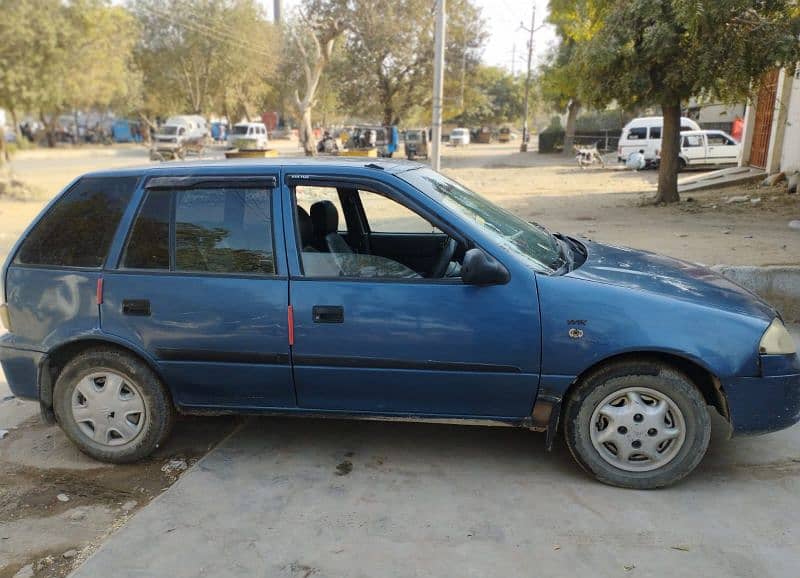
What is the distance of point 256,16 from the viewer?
48625mm

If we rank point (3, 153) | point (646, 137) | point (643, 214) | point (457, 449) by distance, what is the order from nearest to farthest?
point (457, 449), point (643, 214), point (3, 153), point (646, 137)

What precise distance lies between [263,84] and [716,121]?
34439mm

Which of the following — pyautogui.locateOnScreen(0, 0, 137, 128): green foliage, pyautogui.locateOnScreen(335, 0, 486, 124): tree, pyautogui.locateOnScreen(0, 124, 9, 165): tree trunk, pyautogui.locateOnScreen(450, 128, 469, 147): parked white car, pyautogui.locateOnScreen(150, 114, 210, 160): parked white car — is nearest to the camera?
pyautogui.locateOnScreen(0, 0, 137, 128): green foliage

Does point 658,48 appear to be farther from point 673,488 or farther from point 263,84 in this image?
point 263,84

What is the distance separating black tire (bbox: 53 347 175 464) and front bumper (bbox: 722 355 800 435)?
3082 mm

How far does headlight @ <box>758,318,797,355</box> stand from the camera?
10.5 ft

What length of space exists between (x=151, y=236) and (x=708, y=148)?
2494 cm

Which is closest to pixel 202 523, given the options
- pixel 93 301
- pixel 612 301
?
pixel 93 301

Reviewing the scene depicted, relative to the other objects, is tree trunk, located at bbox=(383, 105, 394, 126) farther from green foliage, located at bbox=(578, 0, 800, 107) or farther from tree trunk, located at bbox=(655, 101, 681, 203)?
green foliage, located at bbox=(578, 0, 800, 107)

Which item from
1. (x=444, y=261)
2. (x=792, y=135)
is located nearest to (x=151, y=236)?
(x=444, y=261)

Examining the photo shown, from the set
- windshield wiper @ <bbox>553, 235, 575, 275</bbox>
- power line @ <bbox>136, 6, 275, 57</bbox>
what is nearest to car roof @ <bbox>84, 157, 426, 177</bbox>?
windshield wiper @ <bbox>553, 235, 575, 275</bbox>

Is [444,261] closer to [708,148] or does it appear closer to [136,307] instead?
[136,307]

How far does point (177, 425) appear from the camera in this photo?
4312mm

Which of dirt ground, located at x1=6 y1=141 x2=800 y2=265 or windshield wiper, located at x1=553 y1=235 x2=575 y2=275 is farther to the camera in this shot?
dirt ground, located at x1=6 y1=141 x2=800 y2=265
